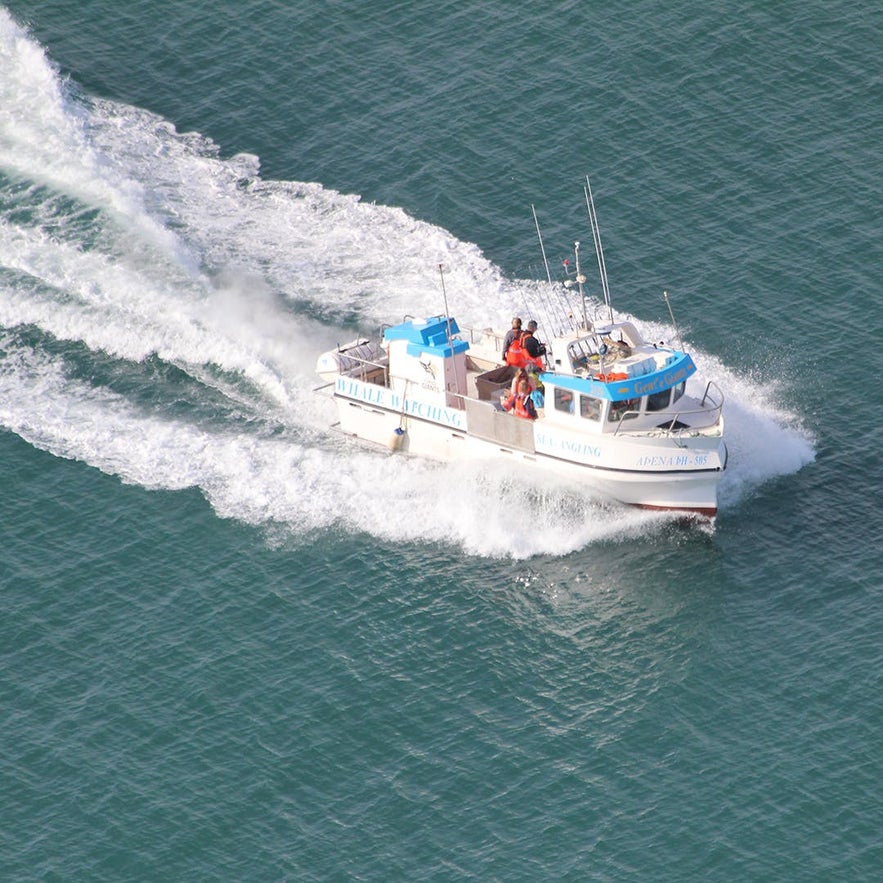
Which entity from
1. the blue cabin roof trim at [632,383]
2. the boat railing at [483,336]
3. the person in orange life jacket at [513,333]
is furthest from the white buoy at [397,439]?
the blue cabin roof trim at [632,383]

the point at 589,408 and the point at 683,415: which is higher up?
the point at 589,408

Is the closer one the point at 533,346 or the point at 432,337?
the point at 533,346

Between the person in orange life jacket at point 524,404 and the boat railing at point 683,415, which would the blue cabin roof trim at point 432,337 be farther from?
the boat railing at point 683,415

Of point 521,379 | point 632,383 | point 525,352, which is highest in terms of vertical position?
point 632,383

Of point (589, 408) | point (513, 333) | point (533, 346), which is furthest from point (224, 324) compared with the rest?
point (589, 408)

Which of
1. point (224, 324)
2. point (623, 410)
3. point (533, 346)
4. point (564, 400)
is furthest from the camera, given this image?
point (224, 324)

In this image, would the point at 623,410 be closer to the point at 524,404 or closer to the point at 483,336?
the point at 524,404
